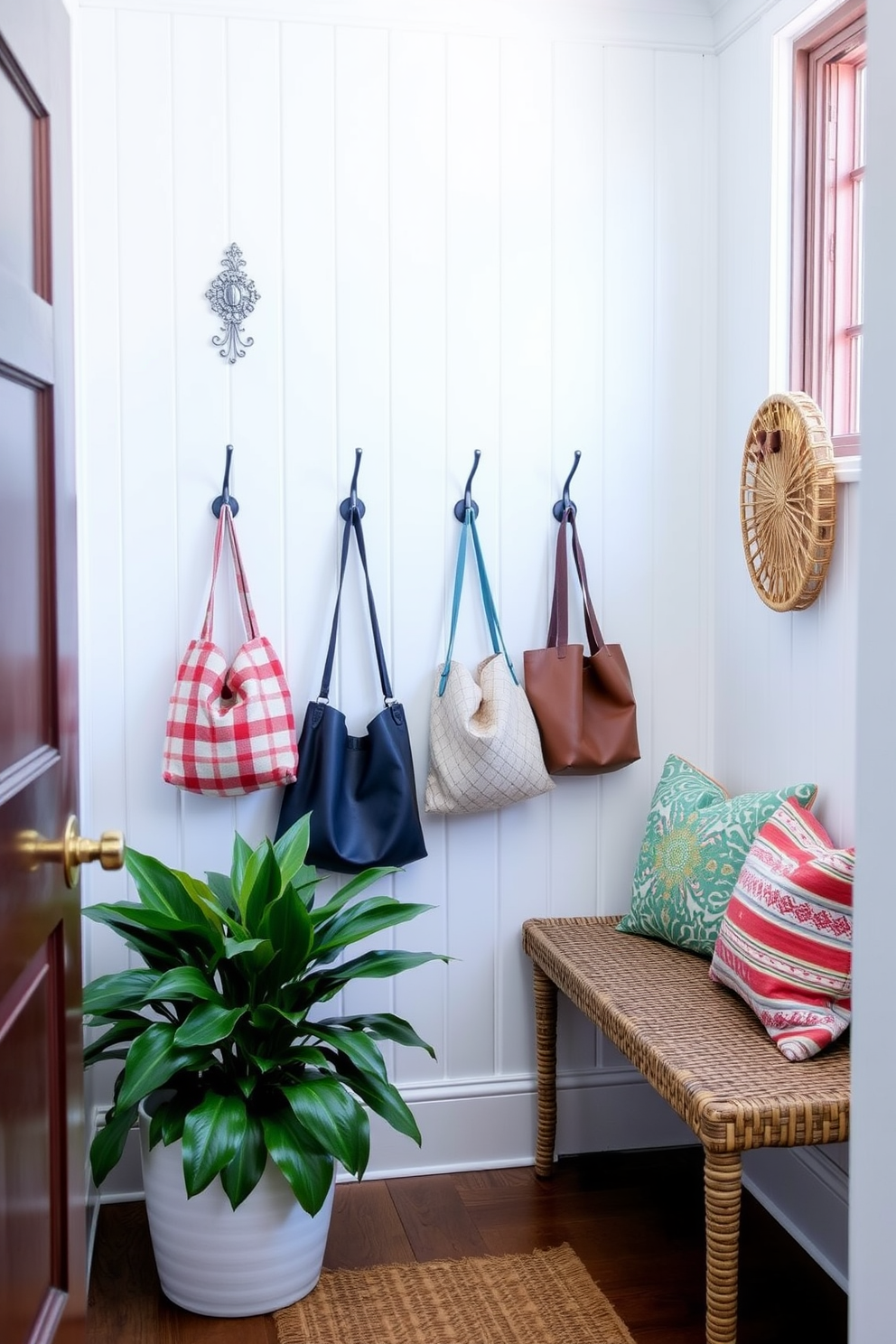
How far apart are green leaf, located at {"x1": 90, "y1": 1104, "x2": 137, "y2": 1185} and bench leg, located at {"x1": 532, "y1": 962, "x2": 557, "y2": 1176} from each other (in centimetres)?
88

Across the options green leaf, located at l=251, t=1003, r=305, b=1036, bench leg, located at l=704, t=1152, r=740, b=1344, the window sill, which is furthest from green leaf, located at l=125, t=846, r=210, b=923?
the window sill

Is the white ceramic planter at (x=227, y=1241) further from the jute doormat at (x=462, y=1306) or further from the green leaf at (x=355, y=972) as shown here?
the green leaf at (x=355, y=972)

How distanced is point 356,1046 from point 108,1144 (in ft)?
1.41

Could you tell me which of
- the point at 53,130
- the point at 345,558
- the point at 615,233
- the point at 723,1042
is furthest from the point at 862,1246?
the point at 615,233

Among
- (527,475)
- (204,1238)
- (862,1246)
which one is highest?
(527,475)

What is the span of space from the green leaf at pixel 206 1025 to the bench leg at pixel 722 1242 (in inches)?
29.9

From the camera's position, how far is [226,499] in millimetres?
2494

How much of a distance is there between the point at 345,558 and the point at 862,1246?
69.9 inches

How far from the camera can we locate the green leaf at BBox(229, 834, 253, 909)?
229cm

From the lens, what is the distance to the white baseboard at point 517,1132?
8.33ft

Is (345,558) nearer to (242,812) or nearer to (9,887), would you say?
(242,812)

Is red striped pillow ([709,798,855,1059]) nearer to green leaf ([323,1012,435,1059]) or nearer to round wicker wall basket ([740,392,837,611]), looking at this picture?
round wicker wall basket ([740,392,837,611])

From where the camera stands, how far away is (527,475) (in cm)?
266

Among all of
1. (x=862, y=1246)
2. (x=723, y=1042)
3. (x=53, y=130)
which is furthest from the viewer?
(x=723, y=1042)
